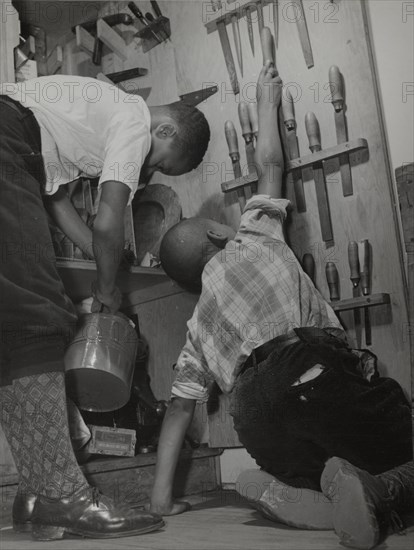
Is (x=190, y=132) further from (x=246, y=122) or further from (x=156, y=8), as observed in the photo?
(x=156, y=8)

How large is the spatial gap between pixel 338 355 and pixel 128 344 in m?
0.76

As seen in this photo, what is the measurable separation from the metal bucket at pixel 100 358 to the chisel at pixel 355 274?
77 centimetres

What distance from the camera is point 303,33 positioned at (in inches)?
94.0

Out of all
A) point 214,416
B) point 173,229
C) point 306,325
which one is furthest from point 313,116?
point 214,416

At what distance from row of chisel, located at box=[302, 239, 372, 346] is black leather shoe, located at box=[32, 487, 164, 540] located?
959mm

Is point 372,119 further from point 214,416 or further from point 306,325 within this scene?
point 214,416

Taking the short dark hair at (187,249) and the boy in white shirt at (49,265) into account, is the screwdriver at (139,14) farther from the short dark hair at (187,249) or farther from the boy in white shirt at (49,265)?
the short dark hair at (187,249)

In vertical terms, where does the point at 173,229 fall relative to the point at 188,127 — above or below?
below

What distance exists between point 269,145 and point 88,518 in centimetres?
140

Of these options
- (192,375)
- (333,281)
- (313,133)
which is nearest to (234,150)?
(313,133)

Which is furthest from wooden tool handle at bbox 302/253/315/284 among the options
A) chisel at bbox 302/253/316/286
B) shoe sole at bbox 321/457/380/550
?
shoe sole at bbox 321/457/380/550

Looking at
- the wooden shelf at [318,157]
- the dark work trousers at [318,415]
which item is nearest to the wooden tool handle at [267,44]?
the wooden shelf at [318,157]

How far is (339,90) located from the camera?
2.21m

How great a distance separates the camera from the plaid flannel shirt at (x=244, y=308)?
185cm
